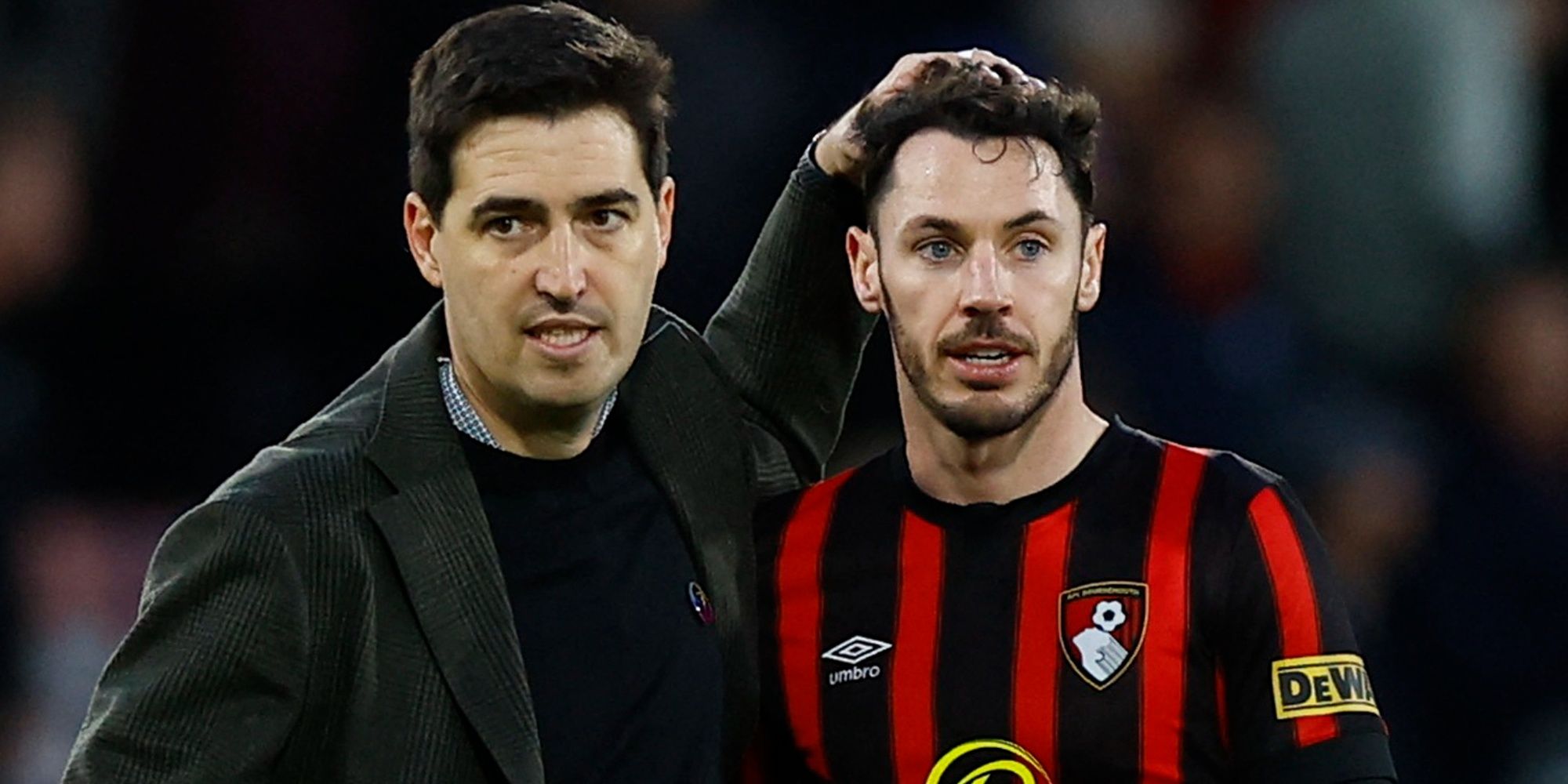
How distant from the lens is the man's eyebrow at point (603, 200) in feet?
11.2

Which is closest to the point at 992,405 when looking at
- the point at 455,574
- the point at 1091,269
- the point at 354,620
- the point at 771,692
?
the point at 1091,269

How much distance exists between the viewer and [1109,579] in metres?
3.53

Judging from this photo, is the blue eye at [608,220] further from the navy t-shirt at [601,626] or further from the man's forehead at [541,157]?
the navy t-shirt at [601,626]

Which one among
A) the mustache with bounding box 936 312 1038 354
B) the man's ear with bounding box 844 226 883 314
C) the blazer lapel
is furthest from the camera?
the man's ear with bounding box 844 226 883 314

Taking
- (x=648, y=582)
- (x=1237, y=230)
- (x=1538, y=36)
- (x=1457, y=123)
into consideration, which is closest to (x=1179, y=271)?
(x=1237, y=230)

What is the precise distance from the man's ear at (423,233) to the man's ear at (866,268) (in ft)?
2.00

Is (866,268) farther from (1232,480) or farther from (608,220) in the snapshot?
(1232,480)

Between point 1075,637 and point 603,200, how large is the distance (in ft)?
2.80

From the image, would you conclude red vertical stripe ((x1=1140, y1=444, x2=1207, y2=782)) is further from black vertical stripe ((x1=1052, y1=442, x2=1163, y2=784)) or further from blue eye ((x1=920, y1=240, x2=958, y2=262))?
blue eye ((x1=920, y1=240, x2=958, y2=262))

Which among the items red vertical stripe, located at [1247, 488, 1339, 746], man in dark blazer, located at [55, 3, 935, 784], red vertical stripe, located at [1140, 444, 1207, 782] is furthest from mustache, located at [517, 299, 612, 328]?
red vertical stripe, located at [1247, 488, 1339, 746]

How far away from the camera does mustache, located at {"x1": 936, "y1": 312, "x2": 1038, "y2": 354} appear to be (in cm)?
350

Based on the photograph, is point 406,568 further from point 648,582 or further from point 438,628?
point 648,582

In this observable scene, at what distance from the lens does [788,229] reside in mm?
4004

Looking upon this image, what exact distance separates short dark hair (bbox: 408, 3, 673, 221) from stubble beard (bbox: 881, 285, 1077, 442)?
446mm
